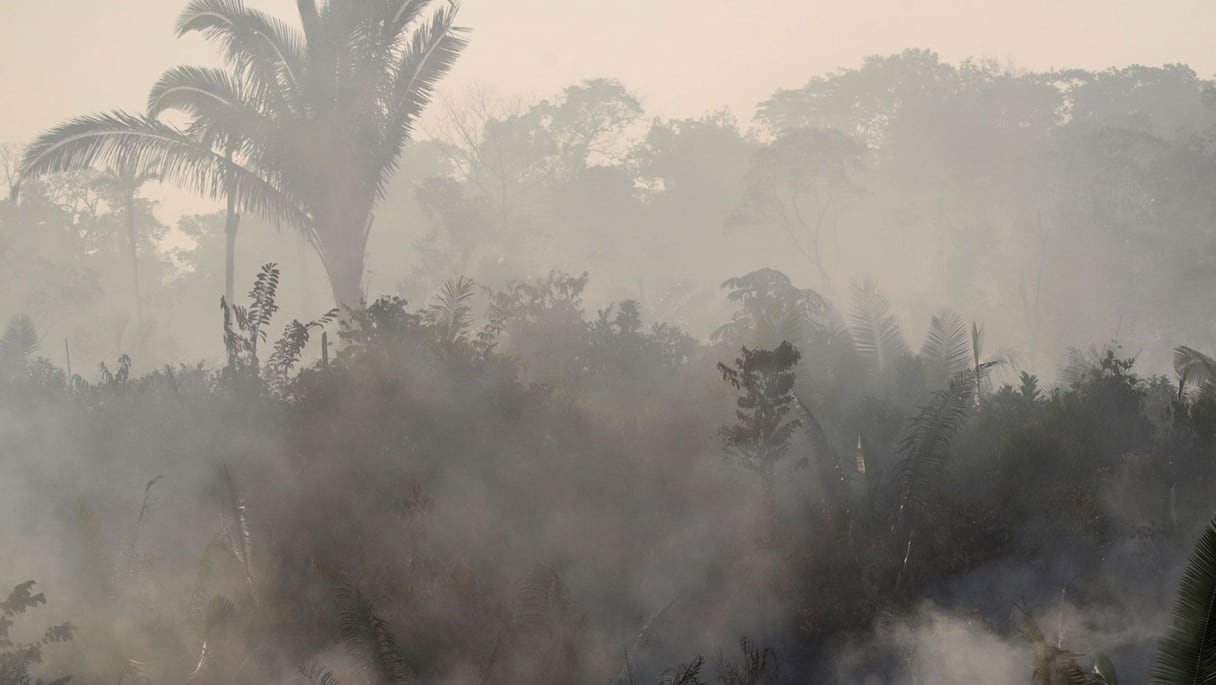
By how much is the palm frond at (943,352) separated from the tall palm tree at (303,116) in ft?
34.4

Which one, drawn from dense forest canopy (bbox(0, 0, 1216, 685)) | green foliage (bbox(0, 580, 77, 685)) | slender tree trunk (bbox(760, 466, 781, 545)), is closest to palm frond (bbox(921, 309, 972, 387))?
dense forest canopy (bbox(0, 0, 1216, 685))

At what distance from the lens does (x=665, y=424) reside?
18.9 m

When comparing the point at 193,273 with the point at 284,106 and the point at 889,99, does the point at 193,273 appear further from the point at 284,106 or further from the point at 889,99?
the point at 284,106

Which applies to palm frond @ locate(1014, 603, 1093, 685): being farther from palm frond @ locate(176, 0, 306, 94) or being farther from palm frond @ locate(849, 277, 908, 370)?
palm frond @ locate(176, 0, 306, 94)

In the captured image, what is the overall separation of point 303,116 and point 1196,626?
1845 centimetres

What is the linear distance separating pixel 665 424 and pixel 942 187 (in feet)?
154

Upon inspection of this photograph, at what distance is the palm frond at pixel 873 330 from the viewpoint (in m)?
21.3

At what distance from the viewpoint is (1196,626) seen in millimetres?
8023

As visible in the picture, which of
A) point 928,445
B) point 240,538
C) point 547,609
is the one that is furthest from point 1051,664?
point 240,538

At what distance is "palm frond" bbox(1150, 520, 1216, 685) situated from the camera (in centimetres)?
781

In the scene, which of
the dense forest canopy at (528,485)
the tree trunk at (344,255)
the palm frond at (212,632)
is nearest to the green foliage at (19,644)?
the dense forest canopy at (528,485)

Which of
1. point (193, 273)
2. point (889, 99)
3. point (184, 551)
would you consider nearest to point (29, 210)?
point (193, 273)

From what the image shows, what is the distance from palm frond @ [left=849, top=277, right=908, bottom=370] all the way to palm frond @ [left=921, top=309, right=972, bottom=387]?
645 mm

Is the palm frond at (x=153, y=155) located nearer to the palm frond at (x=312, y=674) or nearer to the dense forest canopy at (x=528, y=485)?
the dense forest canopy at (x=528, y=485)
